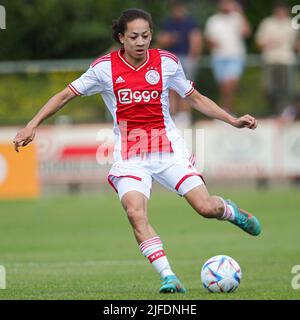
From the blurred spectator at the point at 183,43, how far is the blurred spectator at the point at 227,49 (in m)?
0.55

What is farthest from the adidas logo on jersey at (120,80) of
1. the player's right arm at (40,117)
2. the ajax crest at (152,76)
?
the player's right arm at (40,117)

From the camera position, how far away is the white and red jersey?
373 inches

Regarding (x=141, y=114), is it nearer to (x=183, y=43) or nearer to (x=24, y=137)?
(x=24, y=137)

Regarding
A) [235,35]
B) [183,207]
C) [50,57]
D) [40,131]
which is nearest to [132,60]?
[183,207]

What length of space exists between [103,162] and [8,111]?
9.16 feet

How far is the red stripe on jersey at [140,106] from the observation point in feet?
31.1

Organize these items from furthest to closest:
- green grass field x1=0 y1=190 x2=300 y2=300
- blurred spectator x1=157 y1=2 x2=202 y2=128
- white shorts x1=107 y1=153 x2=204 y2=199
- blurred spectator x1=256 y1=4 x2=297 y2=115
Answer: blurred spectator x1=256 y1=4 x2=297 y2=115, blurred spectator x1=157 y1=2 x2=202 y2=128, green grass field x1=0 y1=190 x2=300 y2=300, white shorts x1=107 y1=153 x2=204 y2=199

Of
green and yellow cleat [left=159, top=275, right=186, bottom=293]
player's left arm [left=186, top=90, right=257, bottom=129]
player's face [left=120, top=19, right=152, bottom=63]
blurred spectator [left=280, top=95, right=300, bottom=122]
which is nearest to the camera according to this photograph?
green and yellow cleat [left=159, top=275, right=186, bottom=293]

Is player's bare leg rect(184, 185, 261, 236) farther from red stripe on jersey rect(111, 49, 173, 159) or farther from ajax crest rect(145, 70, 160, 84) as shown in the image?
ajax crest rect(145, 70, 160, 84)

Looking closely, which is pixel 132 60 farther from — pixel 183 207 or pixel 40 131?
pixel 40 131

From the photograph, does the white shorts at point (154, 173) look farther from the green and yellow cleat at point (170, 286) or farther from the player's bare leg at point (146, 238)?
the green and yellow cleat at point (170, 286)

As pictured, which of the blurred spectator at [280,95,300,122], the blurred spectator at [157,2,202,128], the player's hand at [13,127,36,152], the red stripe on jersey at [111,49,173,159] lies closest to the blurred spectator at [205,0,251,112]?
the blurred spectator at [157,2,202,128]

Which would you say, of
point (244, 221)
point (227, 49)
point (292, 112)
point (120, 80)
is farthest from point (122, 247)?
point (227, 49)

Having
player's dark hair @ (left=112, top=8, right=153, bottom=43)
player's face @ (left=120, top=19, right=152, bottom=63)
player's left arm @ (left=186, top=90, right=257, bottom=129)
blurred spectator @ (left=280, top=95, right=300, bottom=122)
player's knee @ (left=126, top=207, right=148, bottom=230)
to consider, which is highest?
blurred spectator @ (left=280, top=95, right=300, bottom=122)
